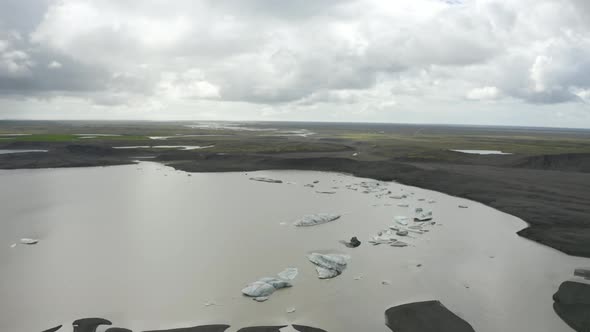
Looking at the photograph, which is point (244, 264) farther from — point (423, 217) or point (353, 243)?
point (423, 217)

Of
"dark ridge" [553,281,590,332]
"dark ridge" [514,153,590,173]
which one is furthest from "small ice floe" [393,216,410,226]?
"dark ridge" [514,153,590,173]

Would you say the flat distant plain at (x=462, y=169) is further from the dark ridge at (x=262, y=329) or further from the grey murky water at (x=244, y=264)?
the dark ridge at (x=262, y=329)

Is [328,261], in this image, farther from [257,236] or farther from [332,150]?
[332,150]

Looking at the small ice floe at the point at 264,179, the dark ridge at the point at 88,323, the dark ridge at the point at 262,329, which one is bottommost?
the dark ridge at the point at 262,329

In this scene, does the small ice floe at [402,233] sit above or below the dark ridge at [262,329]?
above

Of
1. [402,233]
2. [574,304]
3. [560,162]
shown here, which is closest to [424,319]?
[574,304]

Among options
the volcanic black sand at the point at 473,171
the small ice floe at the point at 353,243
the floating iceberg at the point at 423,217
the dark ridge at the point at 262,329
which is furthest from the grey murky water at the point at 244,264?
the volcanic black sand at the point at 473,171

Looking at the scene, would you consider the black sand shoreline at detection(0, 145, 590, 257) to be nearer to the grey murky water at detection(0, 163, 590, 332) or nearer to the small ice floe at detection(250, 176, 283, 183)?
the grey murky water at detection(0, 163, 590, 332)
